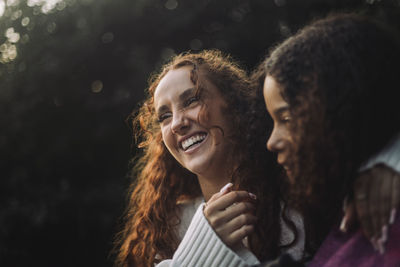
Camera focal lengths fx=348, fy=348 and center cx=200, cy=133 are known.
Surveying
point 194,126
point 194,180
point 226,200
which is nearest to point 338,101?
point 226,200

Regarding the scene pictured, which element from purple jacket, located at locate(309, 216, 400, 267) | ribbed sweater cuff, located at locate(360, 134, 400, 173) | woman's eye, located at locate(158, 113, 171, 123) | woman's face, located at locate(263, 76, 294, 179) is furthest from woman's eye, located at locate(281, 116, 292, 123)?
woman's eye, located at locate(158, 113, 171, 123)

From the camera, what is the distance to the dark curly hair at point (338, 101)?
0.99 m

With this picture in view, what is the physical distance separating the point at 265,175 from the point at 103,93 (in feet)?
8.52

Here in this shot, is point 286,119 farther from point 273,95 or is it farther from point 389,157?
point 389,157

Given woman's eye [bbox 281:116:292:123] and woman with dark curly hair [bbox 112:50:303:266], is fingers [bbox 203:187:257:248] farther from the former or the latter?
woman's eye [bbox 281:116:292:123]

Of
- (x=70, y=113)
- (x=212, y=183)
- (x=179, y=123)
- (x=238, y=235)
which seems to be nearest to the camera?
(x=238, y=235)

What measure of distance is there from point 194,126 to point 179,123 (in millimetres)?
78

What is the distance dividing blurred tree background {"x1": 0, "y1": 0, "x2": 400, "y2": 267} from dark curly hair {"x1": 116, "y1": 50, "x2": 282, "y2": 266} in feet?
4.14

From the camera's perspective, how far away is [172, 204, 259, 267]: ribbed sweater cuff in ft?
4.41

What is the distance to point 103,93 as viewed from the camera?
3.79 meters

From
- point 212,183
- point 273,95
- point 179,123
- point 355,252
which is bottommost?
point 212,183

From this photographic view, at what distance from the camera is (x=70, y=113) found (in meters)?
3.88

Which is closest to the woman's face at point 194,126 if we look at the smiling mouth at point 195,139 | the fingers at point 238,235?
the smiling mouth at point 195,139

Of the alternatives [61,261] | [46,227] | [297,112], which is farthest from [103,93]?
[297,112]
